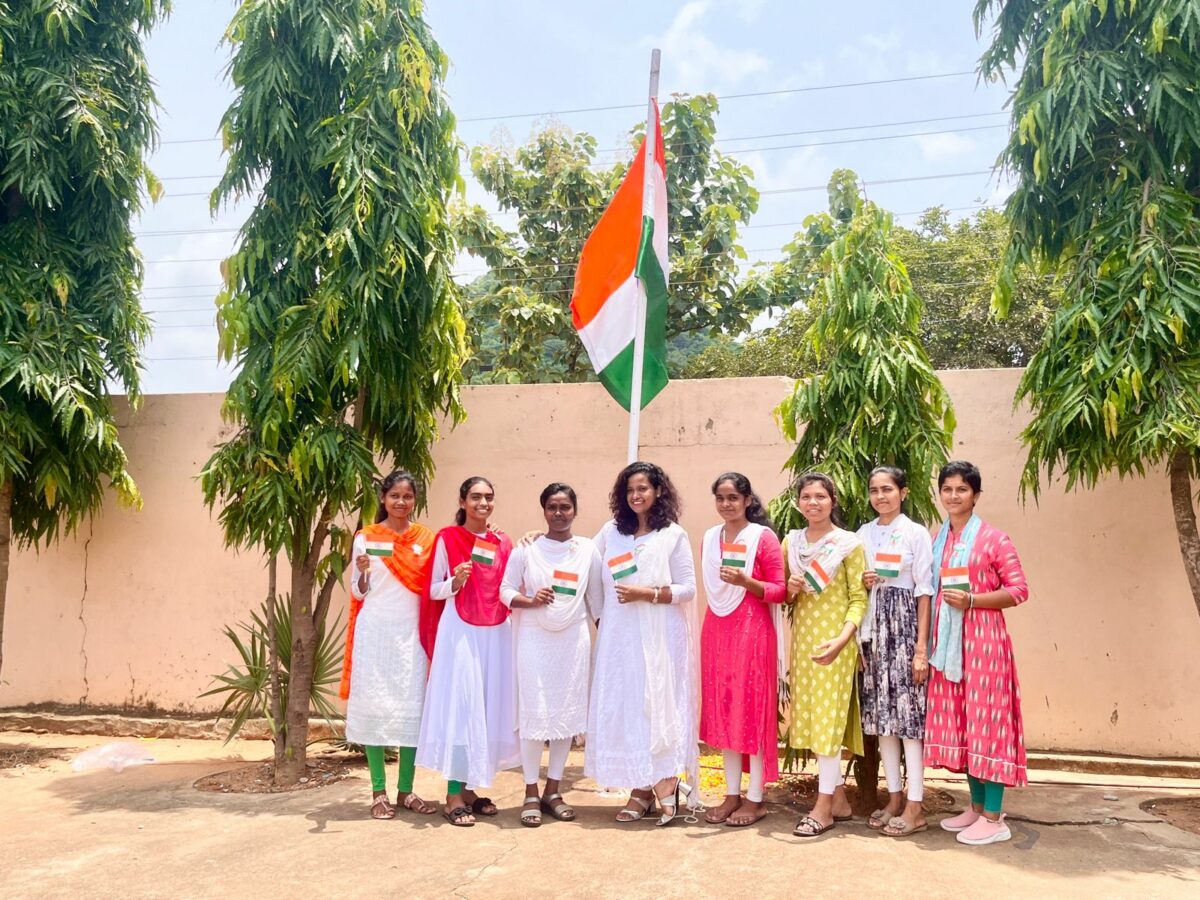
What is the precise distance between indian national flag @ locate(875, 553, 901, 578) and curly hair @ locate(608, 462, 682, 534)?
84 cm

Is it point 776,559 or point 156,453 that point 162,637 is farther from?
point 776,559

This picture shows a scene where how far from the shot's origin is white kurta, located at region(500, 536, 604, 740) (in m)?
4.16

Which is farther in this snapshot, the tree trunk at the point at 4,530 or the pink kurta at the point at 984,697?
the tree trunk at the point at 4,530

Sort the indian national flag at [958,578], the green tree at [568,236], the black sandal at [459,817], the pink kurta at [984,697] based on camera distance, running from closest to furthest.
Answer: the pink kurta at [984,697] < the indian national flag at [958,578] < the black sandal at [459,817] < the green tree at [568,236]

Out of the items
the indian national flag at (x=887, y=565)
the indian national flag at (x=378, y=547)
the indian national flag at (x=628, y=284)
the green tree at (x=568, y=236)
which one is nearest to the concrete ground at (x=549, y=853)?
the indian national flag at (x=887, y=565)

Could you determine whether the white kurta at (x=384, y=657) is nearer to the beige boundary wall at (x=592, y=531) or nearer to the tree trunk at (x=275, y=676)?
the tree trunk at (x=275, y=676)

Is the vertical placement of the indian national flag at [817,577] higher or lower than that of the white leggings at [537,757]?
higher

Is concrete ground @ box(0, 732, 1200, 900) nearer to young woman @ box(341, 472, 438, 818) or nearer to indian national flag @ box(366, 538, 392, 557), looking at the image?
young woman @ box(341, 472, 438, 818)

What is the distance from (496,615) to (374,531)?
2.11 feet

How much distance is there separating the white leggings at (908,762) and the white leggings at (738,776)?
508 mm

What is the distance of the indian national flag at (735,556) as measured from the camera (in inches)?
160

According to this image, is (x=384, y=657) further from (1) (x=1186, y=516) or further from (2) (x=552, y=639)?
(1) (x=1186, y=516)

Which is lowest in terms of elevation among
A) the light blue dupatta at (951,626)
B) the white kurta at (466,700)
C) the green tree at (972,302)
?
the white kurta at (466,700)

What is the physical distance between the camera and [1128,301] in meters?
4.18
